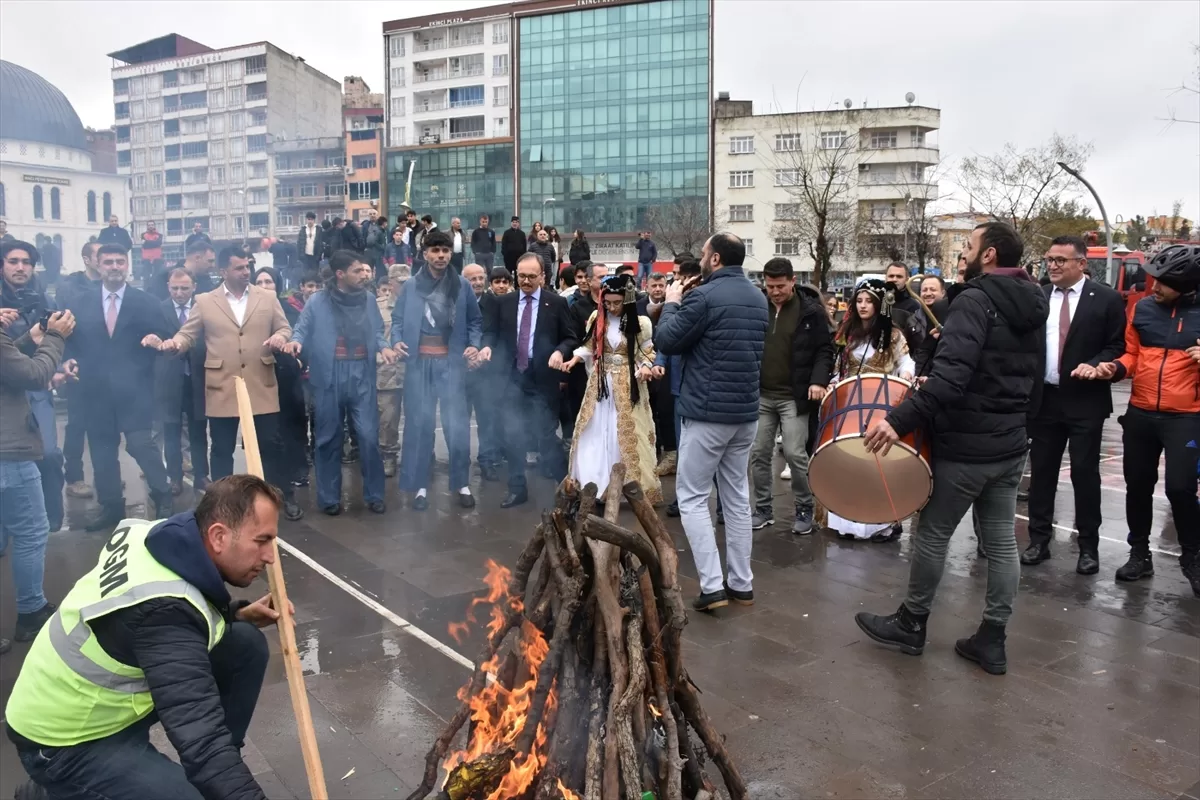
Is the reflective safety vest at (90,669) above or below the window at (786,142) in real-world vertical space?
below

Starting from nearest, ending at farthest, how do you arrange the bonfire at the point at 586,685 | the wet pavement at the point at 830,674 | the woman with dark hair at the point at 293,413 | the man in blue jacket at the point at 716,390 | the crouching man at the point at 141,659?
the crouching man at the point at 141,659
the bonfire at the point at 586,685
the wet pavement at the point at 830,674
the man in blue jacket at the point at 716,390
the woman with dark hair at the point at 293,413

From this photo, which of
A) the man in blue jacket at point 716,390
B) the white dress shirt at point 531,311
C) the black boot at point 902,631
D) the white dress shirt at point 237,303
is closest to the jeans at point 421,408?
the white dress shirt at point 531,311

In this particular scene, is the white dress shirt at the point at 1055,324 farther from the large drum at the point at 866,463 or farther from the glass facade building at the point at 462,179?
the glass facade building at the point at 462,179

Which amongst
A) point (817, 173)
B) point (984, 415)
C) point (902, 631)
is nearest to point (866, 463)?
point (984, 415)

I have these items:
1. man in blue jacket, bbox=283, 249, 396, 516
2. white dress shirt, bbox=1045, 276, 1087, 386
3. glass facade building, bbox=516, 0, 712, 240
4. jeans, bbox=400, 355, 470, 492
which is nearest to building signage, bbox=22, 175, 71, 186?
glass facade building, bbox=516, 0, 712, 240

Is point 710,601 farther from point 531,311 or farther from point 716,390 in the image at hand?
point 531,311

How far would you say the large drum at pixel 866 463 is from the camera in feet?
14.3

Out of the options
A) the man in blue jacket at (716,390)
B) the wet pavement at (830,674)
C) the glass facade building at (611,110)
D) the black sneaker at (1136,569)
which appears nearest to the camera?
the wet pavement at (830,674)

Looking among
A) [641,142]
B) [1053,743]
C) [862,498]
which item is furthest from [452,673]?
[641,142]

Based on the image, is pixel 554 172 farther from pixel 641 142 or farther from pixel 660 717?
pixel 660 717

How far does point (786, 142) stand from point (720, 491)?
202 feet

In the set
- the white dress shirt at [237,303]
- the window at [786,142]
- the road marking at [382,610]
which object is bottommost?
the road marking at [382,610]

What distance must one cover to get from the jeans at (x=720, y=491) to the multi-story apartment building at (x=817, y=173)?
4917cm

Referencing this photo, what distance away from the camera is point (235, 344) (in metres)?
7.00
